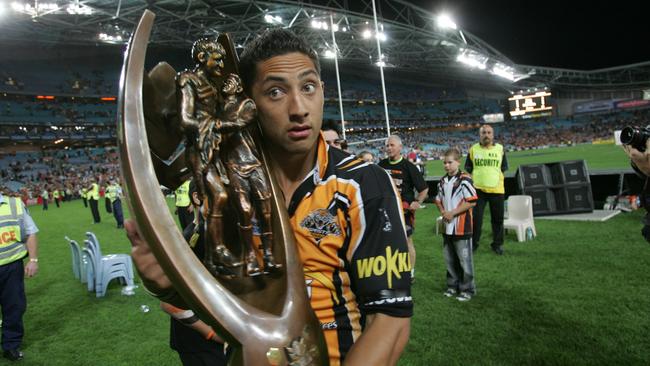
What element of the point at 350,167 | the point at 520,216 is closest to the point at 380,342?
the point at 350,167

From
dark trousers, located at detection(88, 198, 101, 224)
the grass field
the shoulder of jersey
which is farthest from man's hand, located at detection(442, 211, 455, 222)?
dark trousers, located at detection(88, 198, 101, 224)

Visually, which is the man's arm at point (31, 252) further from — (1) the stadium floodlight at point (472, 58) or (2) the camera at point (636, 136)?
(1) the stadium floodlight at point (472, 58)

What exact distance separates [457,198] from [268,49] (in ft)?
16.0

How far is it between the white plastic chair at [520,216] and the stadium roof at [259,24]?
1475 cm

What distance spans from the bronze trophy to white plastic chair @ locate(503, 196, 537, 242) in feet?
25.9

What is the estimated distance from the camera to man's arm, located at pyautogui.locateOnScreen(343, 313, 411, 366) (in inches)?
37.8

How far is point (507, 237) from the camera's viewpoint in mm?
8422

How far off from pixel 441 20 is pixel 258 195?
32.8m

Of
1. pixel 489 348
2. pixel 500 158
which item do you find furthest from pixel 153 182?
pixel 500 158

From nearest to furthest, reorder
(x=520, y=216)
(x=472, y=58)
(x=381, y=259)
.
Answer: (x=381, y=259) < (x=520, y=216) < (x=472, y=58)

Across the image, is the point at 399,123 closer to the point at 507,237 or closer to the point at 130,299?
the point at 507,237

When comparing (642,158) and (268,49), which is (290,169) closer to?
(268,49)

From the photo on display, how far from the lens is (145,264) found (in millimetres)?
1032

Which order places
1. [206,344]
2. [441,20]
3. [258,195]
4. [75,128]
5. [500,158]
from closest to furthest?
1. [258,195]
2. [206,344]
3. [500,158]
4. [441,20]
5. [75,128]
